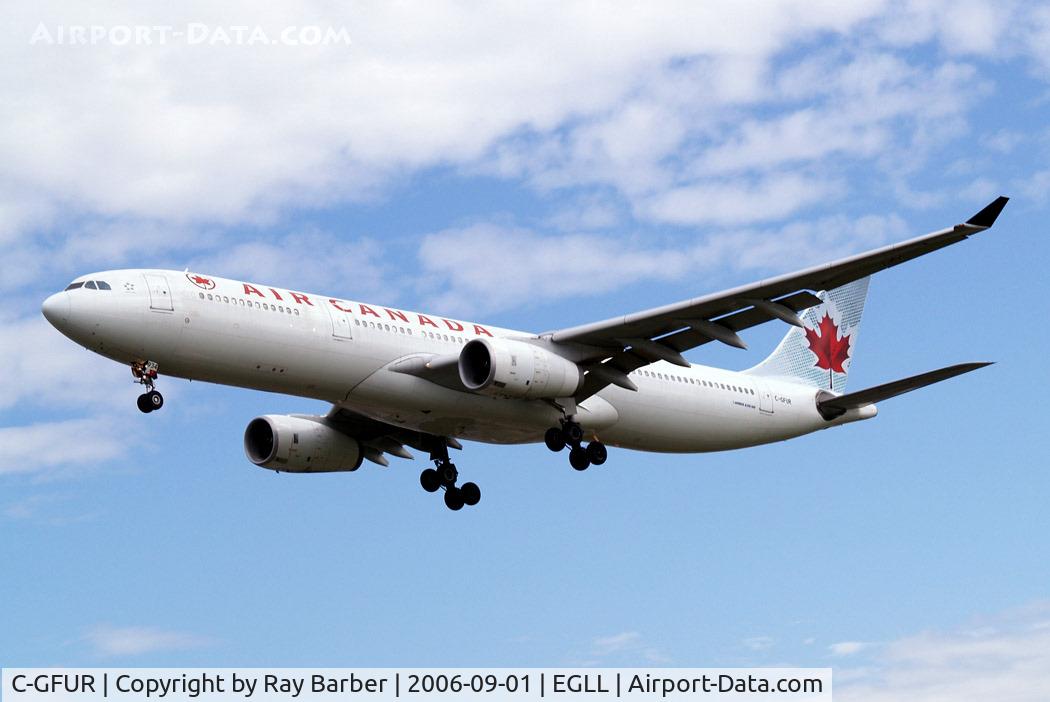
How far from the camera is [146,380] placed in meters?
32.1

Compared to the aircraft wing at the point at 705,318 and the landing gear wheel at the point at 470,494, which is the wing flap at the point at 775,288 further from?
the landing gear wheel at the point at 470,494

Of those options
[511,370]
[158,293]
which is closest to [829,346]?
[511,370]

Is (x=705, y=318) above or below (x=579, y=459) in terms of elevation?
above

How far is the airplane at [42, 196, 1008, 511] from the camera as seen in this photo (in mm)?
31922

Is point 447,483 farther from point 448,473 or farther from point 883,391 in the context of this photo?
point 883,391

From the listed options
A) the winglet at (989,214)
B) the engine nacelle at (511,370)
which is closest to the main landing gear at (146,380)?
the engine nacelle at (511,370)

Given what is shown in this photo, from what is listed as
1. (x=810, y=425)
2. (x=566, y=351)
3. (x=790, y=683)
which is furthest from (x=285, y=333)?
(x=810, y=425)

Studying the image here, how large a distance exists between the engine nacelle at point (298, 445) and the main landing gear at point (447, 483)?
6.39ft

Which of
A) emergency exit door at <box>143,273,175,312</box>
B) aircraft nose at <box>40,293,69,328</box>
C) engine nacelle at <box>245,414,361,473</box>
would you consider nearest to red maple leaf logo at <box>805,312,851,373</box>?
engine nacelle at <box>245,414,361,473</box>

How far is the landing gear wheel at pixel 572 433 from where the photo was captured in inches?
1420

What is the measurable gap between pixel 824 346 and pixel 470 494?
11981 mm

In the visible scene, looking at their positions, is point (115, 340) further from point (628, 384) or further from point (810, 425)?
point (810, 425)

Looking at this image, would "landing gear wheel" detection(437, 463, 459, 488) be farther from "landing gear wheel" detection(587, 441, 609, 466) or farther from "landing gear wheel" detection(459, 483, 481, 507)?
"landing gear wheel" detection(587, 441, 609, 466)

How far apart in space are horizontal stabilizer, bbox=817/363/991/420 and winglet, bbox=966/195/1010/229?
205 inches
